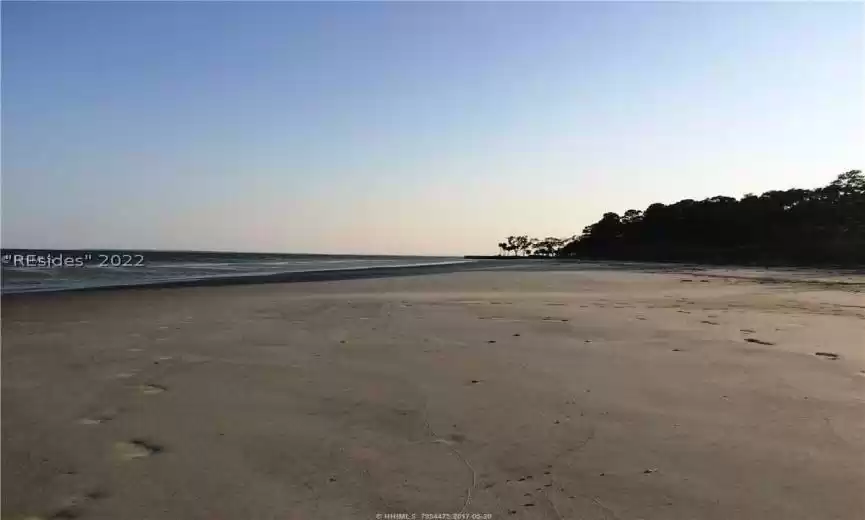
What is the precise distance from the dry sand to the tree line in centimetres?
4655

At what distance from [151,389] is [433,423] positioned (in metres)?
2.49

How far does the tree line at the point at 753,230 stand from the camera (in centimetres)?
4981

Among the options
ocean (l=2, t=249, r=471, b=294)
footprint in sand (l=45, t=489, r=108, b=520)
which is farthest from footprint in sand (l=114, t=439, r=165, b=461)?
ocean (l=2, t=249, r=471, b=294)

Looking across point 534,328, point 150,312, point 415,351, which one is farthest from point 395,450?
point 150,312

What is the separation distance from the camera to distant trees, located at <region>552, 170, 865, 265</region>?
50.0 meters

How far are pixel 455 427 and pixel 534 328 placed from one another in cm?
449

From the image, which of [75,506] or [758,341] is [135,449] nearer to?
[75,506]

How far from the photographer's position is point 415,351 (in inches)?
241

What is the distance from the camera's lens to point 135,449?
3.22 meters

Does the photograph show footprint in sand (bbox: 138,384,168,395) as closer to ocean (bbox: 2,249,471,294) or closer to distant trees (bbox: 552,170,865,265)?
ocean (bbox: 2,249,471,294)

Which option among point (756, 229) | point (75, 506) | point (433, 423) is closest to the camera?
point (75, 506)

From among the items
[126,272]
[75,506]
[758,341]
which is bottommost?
[75,506]

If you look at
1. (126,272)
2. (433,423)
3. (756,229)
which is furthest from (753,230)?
(433,423)

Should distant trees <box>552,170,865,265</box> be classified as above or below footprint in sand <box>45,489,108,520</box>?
above
